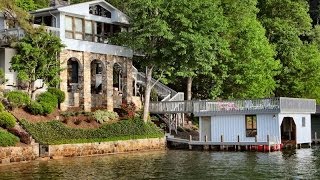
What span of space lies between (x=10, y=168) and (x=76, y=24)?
19.2 meters

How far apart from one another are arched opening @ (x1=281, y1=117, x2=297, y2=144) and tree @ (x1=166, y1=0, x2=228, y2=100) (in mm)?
8505

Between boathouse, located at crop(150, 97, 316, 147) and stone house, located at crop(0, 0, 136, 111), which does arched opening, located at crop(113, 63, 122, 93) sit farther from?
boathouse, located at crop(150, 97, 316, 147)

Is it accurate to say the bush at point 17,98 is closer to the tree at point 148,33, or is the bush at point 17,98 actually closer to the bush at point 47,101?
the bush at point 47,101

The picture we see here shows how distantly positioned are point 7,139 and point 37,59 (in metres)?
8.72

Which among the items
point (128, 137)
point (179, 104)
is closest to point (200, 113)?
point (179, 104)

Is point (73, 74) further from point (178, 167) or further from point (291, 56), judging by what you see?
point (291, 56)

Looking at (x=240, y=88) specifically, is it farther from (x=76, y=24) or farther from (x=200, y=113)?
(x=76, y=24)

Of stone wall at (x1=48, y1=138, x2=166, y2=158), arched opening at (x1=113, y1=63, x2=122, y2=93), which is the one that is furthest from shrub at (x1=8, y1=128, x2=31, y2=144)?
arched opening at (x1=113, y1=63, x2=122, y2=93)

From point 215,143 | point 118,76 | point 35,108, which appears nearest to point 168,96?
point 118,76

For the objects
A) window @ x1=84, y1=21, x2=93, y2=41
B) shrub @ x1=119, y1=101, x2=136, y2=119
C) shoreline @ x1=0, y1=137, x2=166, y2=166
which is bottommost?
shoreline @ x1=0, y1=137, x2=166, y2=166

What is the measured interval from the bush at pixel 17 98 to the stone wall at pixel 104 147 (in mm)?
5095

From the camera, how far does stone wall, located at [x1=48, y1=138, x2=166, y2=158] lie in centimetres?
3909

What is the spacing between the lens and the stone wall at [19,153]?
35.2m

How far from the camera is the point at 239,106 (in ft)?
151
